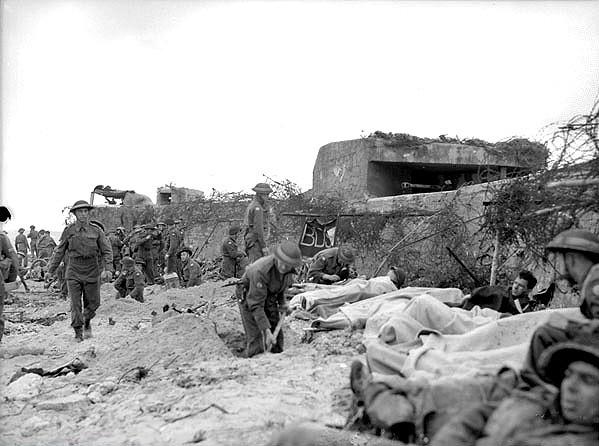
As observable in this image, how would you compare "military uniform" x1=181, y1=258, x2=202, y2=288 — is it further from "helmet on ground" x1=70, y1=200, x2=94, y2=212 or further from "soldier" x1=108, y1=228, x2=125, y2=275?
"helmet on ground" x1=70, y1=200, x2=94, y2=212

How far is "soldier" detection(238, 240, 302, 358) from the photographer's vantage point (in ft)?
16.1

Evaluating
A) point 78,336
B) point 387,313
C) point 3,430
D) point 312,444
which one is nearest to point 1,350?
point 78,336

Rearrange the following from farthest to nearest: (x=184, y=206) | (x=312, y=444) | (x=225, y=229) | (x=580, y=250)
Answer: (x=184, y=206)
(x=225, y=229)
(x=580, y=250)
(x=312, y=444)

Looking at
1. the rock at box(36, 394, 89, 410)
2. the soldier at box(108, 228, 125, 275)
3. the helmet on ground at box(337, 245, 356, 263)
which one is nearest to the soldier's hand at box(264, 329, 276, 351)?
the rock at box(36, 394, 89, 410)

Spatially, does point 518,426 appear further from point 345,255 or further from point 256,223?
point 256,223

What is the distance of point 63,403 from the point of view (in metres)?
4.25

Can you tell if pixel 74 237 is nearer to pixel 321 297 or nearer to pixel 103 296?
pixel 321 297

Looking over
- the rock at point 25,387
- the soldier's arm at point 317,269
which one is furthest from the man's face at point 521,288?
the rock at point 25,387

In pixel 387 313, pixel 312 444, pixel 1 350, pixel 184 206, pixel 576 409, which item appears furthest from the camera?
pixel 184 206

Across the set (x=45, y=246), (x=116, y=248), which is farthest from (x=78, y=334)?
(x=45, y=246)

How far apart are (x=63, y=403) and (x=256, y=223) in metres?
4.58

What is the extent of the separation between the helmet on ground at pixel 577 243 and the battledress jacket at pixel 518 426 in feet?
3.58

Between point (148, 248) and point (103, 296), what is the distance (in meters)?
1.32

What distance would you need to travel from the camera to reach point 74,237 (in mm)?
6797
